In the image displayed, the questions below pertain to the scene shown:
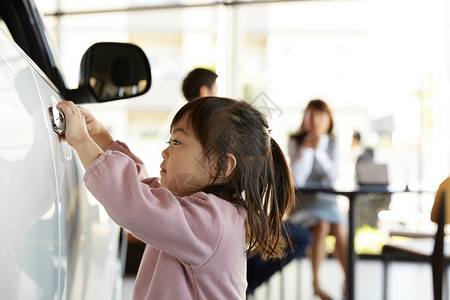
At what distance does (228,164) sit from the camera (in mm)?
918

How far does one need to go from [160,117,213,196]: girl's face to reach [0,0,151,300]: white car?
14cm

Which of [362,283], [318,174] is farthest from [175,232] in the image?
[362,283]

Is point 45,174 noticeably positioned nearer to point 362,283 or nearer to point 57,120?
point 57,120

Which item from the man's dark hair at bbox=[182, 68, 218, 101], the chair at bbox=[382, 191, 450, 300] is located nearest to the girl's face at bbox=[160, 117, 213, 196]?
the man's dark hair at bbox=[182, 68, 218, 101]

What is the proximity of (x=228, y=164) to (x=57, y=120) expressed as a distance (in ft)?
0.83

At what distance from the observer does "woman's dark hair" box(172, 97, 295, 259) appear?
0.91 m

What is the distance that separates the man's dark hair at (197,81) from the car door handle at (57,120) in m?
0.54

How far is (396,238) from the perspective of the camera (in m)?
3.49

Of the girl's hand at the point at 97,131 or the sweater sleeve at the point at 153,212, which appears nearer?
the sweater sleeve at the point at 153,212

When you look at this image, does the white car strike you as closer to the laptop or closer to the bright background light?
the laptop

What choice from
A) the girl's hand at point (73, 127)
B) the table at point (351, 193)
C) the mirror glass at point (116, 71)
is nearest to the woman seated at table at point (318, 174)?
the table at point (351, 193)

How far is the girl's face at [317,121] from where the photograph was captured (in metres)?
3.65

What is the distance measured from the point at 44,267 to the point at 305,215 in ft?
10.5

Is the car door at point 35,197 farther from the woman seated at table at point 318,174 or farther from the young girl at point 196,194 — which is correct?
the woman seated at table at point 318,174
